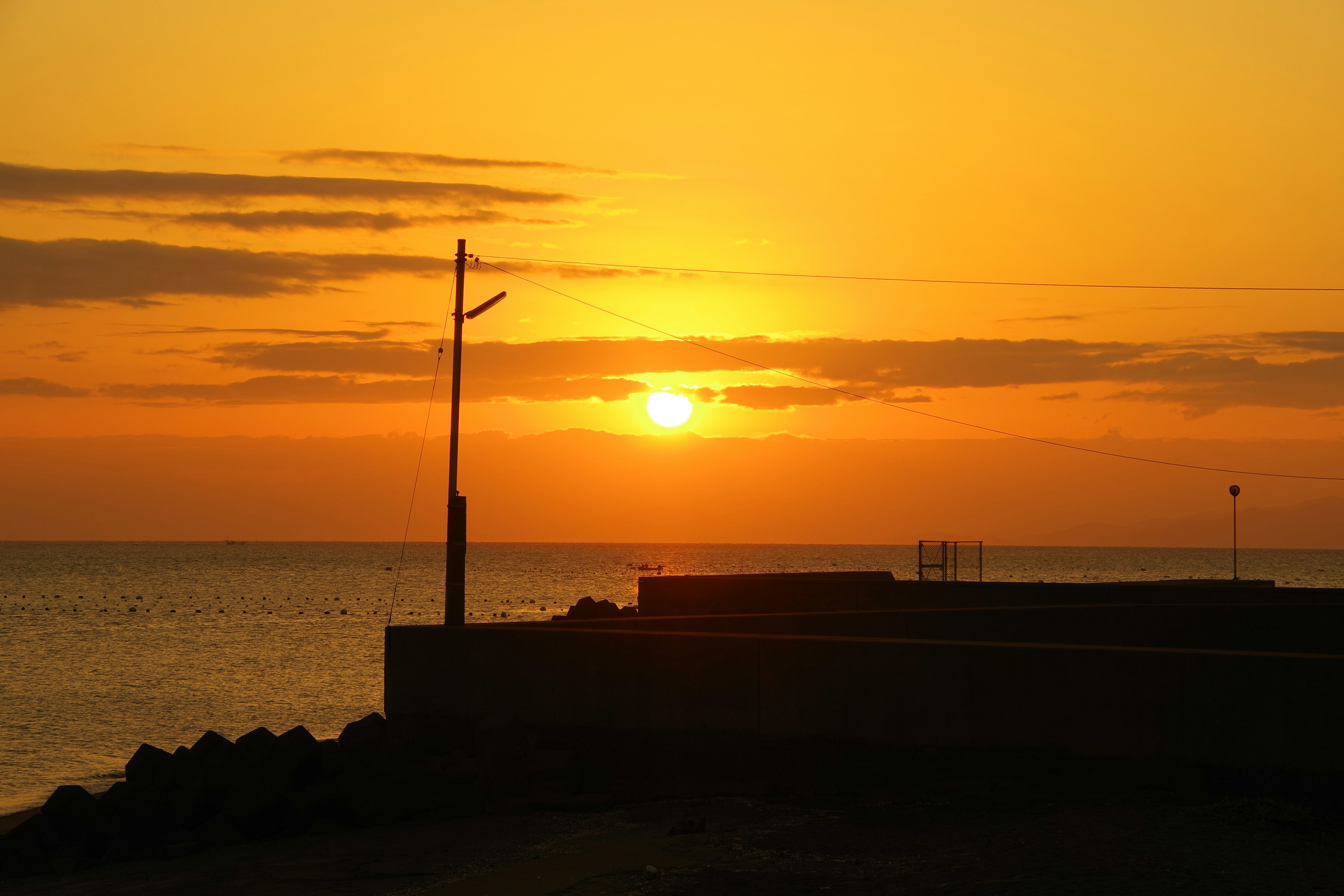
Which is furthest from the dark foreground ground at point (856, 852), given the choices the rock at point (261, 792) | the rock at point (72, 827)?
the rock at point (72, 827)

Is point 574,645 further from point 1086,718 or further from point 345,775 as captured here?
point 1086,718

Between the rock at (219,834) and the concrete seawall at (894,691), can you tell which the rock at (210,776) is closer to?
the rock at (219,834)

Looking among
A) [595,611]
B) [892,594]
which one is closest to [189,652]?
[595,611]

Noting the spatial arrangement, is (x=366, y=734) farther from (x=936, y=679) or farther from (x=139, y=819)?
(x=936, y=679)

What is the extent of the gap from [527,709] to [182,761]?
262 inches

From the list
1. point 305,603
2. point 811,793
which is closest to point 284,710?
point 811,793

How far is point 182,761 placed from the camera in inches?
726

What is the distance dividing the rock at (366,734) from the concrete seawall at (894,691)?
592 millimetres

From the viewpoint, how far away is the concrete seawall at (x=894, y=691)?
11.0 m

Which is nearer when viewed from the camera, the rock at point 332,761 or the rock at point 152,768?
the rock at point 332,761

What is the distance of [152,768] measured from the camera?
61.4 ft

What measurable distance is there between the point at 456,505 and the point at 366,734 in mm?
5075

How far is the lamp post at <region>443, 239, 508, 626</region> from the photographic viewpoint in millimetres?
20547

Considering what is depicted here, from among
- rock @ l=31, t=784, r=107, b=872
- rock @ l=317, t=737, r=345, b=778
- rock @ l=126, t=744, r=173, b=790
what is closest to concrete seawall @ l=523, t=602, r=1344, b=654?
rock @ l=317, t=737, r=345, b=778
